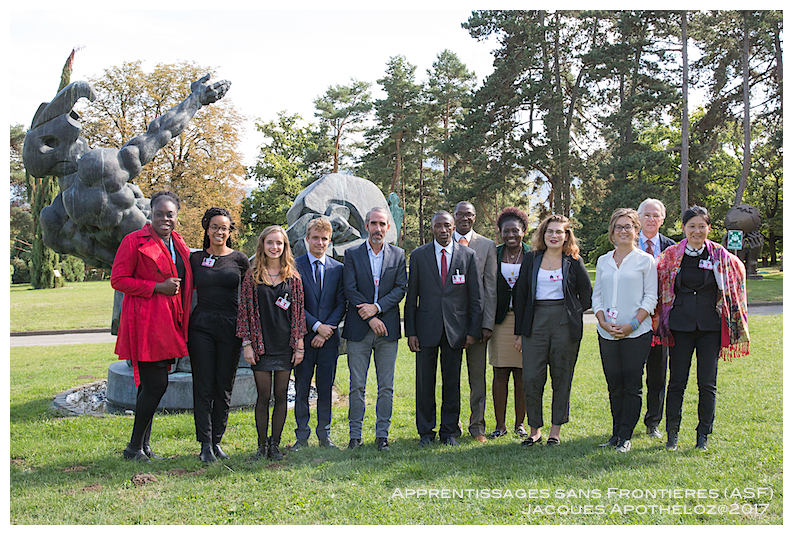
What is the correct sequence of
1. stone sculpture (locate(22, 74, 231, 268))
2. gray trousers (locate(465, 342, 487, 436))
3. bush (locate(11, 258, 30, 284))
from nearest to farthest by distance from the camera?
gray trousers (locate(465, 342, 487, 436)) < stone sculpture (locate(22, 74, 231, 268)) < bush (locate(11, 258, 30, 284))

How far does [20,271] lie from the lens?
117ft

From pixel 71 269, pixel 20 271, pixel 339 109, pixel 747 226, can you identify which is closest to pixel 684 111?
pixel 747 226

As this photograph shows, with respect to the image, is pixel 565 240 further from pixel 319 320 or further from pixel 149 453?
pixel 149 453

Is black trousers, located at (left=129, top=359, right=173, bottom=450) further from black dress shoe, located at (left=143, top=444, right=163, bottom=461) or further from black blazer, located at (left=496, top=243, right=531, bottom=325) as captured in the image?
black blazer, located at (left=496, top=243, right=531, bottom=325)

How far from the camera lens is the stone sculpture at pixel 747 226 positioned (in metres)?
22.0

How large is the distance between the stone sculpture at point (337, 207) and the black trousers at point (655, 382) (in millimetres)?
4510

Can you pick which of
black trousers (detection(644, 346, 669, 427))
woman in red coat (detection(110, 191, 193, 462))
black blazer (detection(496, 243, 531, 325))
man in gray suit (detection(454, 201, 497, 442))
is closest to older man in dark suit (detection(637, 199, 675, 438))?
black trousers (detection(644, 346, 669, 427))

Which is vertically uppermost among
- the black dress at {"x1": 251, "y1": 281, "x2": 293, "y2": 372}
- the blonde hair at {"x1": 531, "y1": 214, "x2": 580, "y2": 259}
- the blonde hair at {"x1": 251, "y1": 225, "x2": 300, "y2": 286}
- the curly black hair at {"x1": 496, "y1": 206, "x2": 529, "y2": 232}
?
the curly black hair at {"x1": 496, "y1": 206, "x2": 529, "y2": 232}

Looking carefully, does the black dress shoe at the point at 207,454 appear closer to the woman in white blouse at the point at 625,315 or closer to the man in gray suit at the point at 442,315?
the man in gray suit at the point at 442,315

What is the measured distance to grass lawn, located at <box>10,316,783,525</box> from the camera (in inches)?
132

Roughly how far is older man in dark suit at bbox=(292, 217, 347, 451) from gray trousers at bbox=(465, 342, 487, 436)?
44.0 inches

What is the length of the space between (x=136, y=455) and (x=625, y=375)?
3.69m

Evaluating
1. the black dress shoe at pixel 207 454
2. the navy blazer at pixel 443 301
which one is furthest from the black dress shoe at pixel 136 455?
the navy blazer at pixel 443 301

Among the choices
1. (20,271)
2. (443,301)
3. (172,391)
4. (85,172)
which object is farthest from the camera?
(20,271)
